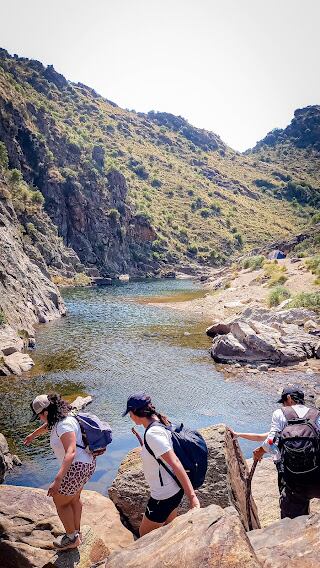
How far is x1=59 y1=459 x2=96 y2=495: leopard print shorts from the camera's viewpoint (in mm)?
6723

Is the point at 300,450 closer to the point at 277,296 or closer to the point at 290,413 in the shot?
the point at 290,413

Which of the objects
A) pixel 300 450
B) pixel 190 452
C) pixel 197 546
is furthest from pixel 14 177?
pixel 197 546

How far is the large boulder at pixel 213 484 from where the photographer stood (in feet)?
26.4

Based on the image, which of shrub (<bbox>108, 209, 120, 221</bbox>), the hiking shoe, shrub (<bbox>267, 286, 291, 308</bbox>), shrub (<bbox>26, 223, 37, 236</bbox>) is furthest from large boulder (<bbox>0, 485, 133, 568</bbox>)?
shrub (<bbox>108, 209, 120, 221</bbox>)

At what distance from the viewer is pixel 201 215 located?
148 meters

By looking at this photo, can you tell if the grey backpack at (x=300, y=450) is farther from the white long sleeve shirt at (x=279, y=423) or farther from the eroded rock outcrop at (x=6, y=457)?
the eroded rock outcrop at (x=6, y=457)

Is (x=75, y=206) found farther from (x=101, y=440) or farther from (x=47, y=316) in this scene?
(x=101, y=440)

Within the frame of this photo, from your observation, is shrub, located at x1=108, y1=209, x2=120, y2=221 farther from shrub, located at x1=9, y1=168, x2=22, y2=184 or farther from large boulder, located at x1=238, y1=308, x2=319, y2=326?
large boulder, located at x1=238, y1=308, x2=319, y2=326

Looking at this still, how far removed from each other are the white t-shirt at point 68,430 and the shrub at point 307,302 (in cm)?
3166

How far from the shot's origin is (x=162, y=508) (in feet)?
19.7

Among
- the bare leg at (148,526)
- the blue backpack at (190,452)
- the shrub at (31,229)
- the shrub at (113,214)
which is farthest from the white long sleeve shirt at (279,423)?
the shrub at (113,214)

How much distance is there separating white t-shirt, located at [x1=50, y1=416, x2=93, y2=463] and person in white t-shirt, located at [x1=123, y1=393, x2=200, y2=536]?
1243mm

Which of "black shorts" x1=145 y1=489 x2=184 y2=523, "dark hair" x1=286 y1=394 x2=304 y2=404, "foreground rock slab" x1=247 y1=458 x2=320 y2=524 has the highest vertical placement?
"dark hair" x1=286 y1=394 x2=304 y2=404

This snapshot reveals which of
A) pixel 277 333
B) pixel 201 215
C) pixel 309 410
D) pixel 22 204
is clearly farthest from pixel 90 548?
pixel 201 215
